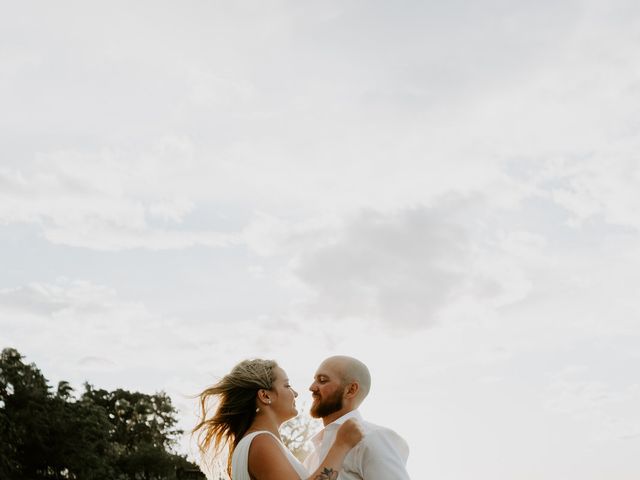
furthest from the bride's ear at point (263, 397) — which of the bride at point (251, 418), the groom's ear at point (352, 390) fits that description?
the groom's ear at point (352, 390)

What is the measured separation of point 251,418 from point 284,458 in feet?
2.59

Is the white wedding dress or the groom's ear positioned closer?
the white wedding dress

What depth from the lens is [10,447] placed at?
5062 centimetres

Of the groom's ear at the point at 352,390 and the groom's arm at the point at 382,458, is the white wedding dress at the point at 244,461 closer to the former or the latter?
the groom's arm at the point at 382,458

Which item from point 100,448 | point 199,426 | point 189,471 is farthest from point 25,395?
point 199,426

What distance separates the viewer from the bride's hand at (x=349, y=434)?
262 inches

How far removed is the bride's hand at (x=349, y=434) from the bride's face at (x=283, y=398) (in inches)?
29.7

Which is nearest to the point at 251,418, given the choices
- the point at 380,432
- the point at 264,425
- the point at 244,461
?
the point at 264,425

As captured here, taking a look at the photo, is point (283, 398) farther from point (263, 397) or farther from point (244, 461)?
point (244, 461)

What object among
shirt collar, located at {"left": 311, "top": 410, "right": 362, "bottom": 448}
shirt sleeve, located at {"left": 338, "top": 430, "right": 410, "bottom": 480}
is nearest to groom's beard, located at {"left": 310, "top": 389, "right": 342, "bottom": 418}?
shirt collar, located at {"left": 311, "top": 410, "right": 362, "bottom": 448}

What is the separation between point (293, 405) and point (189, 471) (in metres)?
66.2

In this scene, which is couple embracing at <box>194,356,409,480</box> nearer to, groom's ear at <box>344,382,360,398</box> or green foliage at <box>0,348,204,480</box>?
groom's ear at <box>344,382,360,398</box>

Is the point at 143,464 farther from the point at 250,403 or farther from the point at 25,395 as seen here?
the point at 250,403

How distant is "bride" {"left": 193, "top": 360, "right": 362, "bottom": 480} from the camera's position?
676 centimetres
